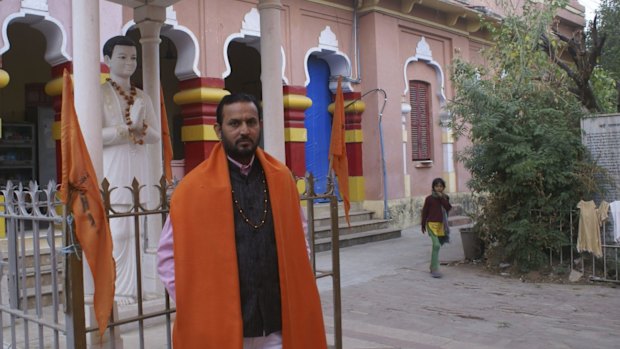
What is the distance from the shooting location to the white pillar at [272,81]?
5.00 meters

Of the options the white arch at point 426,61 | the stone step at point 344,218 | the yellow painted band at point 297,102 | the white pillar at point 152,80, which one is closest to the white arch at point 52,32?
the white pillar at point 152,80

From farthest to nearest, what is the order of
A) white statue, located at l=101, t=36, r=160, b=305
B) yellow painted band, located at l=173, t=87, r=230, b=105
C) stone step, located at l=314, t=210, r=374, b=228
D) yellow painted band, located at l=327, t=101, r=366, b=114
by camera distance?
1. yellow painted band, located at l=327, t=101, r=366, b=114
2. stone step, located at l=314, t=210, r=374, b=228
3. yellow painted band, located at l=173, t=87, r=230, b=105
4. white statue, located at l=101, t=36, r=160, b=305

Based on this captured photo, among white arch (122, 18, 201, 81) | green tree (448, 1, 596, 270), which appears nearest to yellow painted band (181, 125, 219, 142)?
white arch (122, 18, 201, 81)

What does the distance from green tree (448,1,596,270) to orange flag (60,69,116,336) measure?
6367 mm

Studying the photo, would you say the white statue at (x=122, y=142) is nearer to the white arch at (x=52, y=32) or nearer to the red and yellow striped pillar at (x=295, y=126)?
the white arch at (x=52, y=32)

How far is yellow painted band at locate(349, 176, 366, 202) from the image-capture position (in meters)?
12.6

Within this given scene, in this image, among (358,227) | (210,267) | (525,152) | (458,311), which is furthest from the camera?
(358,227)

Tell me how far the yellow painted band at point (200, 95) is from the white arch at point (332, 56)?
2333 mm

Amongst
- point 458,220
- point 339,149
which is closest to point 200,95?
point 339,149

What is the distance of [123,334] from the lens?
4625mm

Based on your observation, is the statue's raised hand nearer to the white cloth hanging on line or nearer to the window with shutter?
the white cloth hanging on line

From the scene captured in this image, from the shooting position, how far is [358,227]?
1161 cm

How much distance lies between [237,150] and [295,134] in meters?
8.72

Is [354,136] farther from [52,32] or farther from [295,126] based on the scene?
[52,32]
